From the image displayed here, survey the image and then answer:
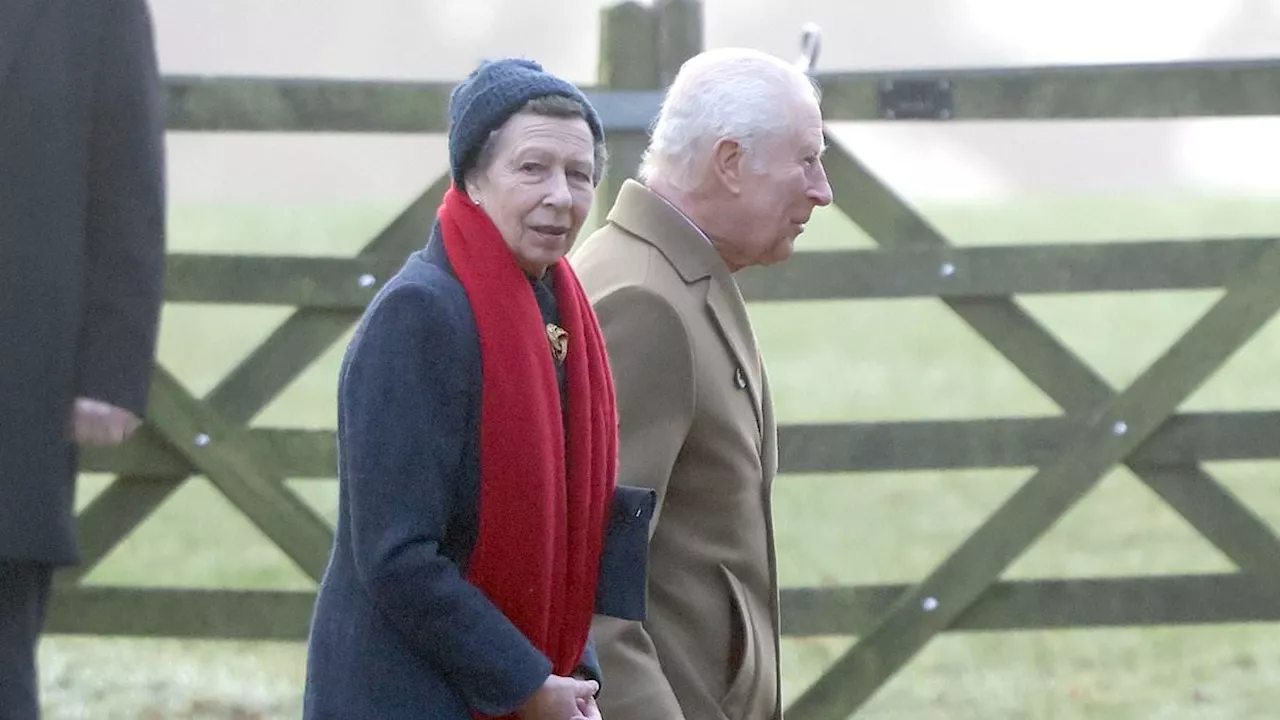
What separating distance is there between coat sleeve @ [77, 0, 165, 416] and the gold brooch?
893mm

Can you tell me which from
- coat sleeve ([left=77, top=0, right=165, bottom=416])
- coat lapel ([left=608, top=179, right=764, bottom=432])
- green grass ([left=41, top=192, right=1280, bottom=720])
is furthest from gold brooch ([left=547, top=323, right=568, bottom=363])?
green grass ([left=41, top=192, right=1280, bottom=720])

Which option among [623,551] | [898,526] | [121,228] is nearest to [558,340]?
[623,551]

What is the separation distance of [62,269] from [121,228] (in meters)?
0.10

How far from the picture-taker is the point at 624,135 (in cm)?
430

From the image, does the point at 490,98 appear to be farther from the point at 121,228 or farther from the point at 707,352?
the point at 121,228

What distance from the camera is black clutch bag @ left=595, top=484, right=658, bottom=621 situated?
7.15 ft

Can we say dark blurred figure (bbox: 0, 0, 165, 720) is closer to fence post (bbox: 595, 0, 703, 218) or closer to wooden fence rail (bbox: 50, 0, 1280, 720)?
wooden fence rail (bbox: 50, 0, 1280, 720)

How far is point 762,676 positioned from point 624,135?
193cm

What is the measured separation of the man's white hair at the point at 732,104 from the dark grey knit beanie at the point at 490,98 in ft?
1.89

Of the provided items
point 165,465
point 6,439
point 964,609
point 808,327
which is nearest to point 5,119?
point 6,439

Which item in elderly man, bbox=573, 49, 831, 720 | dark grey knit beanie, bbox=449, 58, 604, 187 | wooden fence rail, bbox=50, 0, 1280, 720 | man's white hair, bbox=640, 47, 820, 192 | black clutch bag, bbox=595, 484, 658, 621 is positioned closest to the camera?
dark grey knit beanie, bbox=449, 58, 604, 187

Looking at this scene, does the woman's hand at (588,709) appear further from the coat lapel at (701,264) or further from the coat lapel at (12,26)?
the coat lapel at (12,26)

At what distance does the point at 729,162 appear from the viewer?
2.66 meters

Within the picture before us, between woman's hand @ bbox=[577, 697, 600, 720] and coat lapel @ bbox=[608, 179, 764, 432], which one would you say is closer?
woman's hand @ bbox=[577, 697, 600, 720]
